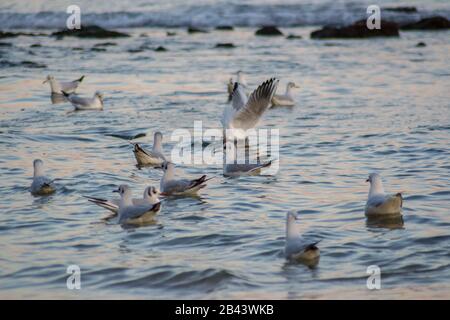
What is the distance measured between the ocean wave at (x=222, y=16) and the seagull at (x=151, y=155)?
24.2 metres

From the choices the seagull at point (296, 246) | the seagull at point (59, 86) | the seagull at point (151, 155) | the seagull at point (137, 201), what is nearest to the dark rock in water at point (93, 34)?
the seagull at point (59, 86)


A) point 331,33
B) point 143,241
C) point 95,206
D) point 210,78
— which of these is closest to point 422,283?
point 143,241

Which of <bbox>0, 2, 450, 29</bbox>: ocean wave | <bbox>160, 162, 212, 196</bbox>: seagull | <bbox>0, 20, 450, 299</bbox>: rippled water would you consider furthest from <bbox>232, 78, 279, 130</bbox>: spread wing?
<bbox>0, 2, 450, 29</bbox>: ocean wave

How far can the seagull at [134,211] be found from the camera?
8.83 metres

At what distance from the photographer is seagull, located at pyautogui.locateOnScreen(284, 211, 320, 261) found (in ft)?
24.6

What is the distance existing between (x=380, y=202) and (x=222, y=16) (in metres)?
29.7

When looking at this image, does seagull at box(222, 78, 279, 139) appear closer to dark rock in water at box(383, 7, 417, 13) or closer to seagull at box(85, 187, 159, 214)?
seagull at box(85, 187, 159, 214)

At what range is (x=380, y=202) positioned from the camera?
902 centimetres

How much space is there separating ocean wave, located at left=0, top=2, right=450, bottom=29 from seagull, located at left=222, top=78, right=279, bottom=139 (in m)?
22.5

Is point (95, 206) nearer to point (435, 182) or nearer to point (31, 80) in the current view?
point (435, 182)

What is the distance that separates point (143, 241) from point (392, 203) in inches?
102

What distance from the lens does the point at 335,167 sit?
11586 millimetres

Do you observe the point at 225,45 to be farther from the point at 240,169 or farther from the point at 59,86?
A: the point at 240,169

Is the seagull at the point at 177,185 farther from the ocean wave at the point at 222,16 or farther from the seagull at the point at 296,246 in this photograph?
the ocean wave at the point at 222,16
